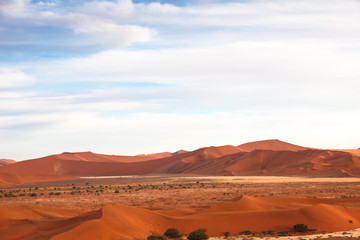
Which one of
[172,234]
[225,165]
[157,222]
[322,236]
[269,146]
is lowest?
[322,236]

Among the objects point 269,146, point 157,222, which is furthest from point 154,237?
point 269,146

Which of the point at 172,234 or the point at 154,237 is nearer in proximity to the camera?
the point at 154,237

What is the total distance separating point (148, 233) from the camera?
65.1ft

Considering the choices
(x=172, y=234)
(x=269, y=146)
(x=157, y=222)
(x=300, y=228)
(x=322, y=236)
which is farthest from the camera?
(x=269, y=146)

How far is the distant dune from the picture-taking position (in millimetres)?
94438

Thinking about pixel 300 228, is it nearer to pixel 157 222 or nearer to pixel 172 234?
pixel 172 234

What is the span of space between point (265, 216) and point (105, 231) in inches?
359

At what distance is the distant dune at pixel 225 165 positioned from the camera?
9444 cm

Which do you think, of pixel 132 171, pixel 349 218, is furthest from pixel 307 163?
pixel 349 218

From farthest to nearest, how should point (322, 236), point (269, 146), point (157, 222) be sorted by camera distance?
point (269, 146) → point (157, 222) → point (322, 236)

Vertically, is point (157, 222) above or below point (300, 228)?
above

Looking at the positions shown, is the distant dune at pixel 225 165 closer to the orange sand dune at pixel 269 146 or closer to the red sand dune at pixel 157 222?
the orange sand dune at pixel 269 146

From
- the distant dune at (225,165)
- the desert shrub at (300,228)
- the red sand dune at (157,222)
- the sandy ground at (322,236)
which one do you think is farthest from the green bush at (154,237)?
the distant dune at (225,165)

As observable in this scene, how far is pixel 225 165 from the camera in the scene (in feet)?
388
